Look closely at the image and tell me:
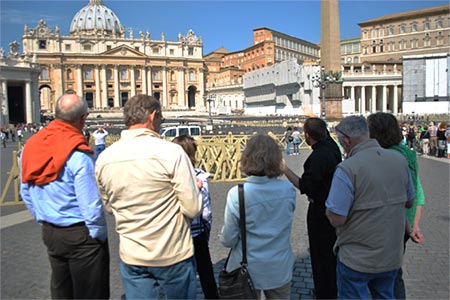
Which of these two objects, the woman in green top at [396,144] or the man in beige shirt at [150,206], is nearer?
the man in beige shirt at [150,206]

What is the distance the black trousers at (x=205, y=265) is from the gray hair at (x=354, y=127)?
1519 millimetres

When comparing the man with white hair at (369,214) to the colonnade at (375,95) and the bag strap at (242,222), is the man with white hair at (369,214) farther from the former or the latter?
the colonnade at (375,95)

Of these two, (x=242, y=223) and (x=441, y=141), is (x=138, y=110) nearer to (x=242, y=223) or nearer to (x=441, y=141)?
(x=242, y=223)

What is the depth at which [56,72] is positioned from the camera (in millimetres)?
83125

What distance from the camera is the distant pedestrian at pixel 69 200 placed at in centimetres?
255

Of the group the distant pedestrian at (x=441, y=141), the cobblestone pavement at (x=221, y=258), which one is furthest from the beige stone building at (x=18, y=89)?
the cobblestone pavement at (x=221, y=258)

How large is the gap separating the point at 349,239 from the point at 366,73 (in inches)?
2559

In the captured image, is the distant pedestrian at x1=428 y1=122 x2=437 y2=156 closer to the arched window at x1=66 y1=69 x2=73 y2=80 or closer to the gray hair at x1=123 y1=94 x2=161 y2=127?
the gray hair at x1=123 y1=94 x2=161 y2=127

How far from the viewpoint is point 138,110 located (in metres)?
2.50

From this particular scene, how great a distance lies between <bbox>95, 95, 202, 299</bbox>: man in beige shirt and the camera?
7.62 feet

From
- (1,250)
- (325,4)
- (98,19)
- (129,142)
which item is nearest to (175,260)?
(129,142)

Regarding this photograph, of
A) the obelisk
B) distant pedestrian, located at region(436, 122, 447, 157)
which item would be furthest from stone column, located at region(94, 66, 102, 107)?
distant pedestrian, located at region(436, 122, 447, 157)

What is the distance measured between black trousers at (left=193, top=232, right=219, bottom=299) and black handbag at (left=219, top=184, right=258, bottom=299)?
3.13 feet

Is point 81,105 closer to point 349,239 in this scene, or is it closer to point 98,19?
point 349,239
